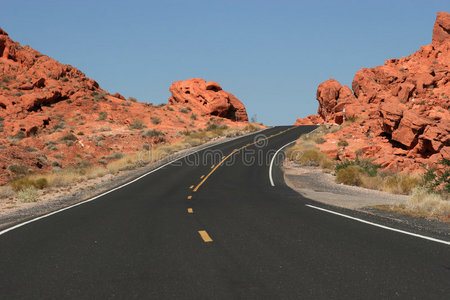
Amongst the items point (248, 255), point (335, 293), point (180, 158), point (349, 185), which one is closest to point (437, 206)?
point (248, 255)

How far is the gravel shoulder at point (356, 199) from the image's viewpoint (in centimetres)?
887

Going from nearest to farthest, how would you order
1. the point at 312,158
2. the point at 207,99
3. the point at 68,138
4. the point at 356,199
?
the point at 356,199
the point at 312,158
the point at 68,138
the point at 207,99

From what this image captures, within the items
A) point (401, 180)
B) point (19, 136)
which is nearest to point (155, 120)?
point (19, 136)

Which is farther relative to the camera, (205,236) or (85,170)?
(85,170)

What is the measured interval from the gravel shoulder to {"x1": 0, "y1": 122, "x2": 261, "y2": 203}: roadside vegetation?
522 inches

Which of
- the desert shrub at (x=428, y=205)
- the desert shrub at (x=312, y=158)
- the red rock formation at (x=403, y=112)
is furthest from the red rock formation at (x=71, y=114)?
the desert shrub at (x=428, y=205)

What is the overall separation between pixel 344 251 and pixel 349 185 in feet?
48.3

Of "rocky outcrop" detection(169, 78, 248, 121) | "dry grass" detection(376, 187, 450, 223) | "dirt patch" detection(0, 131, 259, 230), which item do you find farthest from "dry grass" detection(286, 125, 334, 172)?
"rocky outcrop" detection(169, 78, 248, 121)

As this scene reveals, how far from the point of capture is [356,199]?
14641mm

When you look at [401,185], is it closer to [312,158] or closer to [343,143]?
[312,158]

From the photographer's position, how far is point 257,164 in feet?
105

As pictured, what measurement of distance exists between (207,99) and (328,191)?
63788mm

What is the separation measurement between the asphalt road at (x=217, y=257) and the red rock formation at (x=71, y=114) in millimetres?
25068

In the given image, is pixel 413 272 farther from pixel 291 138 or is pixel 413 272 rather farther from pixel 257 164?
pixel 291 138
